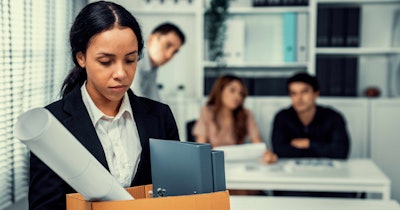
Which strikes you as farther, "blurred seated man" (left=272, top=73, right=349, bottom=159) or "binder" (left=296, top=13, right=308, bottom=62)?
"binder" (left=296, top=13, right=308, bottom=62)

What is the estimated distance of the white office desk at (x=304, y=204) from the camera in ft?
7.30

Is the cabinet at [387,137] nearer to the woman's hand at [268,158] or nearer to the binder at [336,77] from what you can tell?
the binder at [336,77]

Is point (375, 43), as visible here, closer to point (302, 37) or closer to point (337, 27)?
point (337, 27)

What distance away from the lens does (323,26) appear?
452cm

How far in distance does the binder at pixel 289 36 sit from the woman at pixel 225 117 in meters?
0.77

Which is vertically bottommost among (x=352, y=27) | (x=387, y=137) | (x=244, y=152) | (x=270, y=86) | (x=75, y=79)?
(x=387, y=137)

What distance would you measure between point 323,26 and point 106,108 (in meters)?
3.46

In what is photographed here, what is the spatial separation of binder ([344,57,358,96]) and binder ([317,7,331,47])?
231mm

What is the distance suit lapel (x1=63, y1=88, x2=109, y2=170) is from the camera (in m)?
1.25

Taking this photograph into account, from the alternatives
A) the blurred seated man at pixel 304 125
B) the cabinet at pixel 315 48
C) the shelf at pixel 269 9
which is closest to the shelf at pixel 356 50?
the cabinet at pixel 315 48

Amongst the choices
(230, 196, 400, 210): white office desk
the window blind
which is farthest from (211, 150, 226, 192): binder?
the window blind

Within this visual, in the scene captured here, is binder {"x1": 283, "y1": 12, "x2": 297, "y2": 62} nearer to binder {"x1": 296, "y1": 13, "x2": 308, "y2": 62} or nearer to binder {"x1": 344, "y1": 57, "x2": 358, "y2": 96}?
binder {"x1": 296, "y1": 13, "x2": 308, "y2": 62}

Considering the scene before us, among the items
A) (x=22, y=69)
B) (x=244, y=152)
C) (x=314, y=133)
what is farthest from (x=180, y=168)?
(x=314, y=133)

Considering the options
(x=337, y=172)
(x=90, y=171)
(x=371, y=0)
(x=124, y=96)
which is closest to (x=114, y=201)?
(x=90, y=171)
